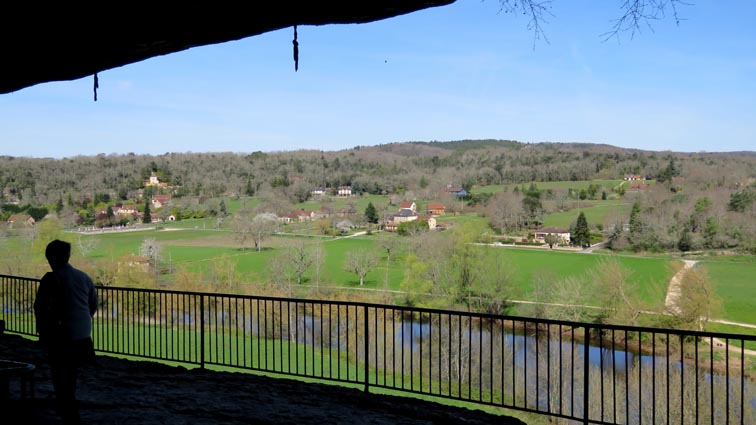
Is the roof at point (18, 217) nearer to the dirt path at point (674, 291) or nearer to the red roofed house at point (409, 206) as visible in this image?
the red roofed house at point (409, 206)

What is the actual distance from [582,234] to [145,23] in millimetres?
77720

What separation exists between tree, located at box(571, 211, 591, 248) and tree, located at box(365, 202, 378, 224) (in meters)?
32.1

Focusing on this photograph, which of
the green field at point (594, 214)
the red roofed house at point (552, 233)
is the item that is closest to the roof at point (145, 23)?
the red roofed house at point (552, 233)

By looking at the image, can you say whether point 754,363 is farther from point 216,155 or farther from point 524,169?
point 216,155

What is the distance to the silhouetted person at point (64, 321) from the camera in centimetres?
455

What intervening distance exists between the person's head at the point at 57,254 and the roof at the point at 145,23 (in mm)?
1385

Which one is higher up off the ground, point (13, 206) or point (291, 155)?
point (291, 155)

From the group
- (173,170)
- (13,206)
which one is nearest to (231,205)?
(173,170)

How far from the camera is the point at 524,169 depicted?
108375 millimetres

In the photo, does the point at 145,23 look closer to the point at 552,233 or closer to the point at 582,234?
the point at 582,234

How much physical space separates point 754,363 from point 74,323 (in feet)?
143

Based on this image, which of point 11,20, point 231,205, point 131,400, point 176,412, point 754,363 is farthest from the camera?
point 231,205

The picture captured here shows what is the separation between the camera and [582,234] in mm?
76000

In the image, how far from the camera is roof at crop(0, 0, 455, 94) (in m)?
3.05
